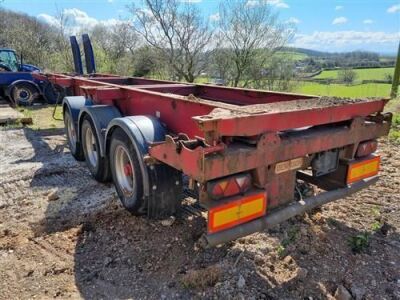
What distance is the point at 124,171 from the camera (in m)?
3.44

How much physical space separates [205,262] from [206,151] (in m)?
1.06

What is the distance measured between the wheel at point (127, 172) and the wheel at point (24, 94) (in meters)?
10.4

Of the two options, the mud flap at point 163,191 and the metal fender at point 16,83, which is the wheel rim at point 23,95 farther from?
the mud flap at point 163,191

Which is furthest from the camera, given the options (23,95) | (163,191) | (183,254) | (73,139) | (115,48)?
(115,48)

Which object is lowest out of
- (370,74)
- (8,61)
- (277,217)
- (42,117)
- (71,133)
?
(42,117)

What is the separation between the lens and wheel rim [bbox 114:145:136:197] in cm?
329

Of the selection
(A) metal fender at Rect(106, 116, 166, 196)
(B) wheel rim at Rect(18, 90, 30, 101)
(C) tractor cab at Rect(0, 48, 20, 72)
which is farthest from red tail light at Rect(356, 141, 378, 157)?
(C) tractor cab at Rect(0, 48, 20, 72)

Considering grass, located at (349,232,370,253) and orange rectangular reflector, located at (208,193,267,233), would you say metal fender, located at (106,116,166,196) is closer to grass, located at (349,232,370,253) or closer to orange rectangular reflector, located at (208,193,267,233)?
orange rectangular reflector, located at (208,193,267,233)

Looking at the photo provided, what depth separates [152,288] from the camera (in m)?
2.47

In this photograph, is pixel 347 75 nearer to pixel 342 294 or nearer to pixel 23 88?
pixel 23 88

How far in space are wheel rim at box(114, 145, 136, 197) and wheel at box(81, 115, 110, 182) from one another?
0.48 metres

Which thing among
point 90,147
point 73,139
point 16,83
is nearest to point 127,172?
point 90,147

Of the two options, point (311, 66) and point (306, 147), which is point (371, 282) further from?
point (311, 66)

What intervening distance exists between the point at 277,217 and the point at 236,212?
0.40 meters
